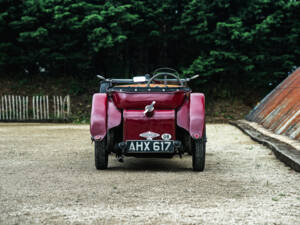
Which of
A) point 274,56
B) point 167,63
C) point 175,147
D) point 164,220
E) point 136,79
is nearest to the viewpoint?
point 164,220

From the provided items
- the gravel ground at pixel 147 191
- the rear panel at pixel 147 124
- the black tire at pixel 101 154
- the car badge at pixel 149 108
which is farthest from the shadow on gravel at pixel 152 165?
the car badge at pixel 149 108

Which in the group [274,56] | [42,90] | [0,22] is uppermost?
[0,22]

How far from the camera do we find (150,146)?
563cm

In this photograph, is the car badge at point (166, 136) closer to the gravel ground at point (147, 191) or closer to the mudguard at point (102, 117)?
the gravel ground at point (147, 191)

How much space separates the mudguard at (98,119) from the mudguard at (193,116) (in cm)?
103

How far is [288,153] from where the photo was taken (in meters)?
6.54

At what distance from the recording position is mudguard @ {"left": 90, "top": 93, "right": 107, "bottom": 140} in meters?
5.74

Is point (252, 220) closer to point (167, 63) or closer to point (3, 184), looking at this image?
point (3, 184)

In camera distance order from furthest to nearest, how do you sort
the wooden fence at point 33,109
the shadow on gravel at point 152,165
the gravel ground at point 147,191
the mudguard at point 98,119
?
the wooden fence at point 33,109 < the shadow on gravel at point 152,165 < the mudguard at point 98,119 < the gravel ground at point 147,191

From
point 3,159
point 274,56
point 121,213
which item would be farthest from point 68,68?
point 121,213

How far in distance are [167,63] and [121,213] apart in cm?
2070

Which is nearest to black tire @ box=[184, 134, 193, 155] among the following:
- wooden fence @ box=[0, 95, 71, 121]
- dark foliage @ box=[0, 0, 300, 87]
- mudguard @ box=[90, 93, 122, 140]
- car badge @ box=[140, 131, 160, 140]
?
car badge @ box=[140, 131, 160, 140]

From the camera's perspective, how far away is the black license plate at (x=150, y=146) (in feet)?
18.5

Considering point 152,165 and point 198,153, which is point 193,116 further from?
point 152,165
